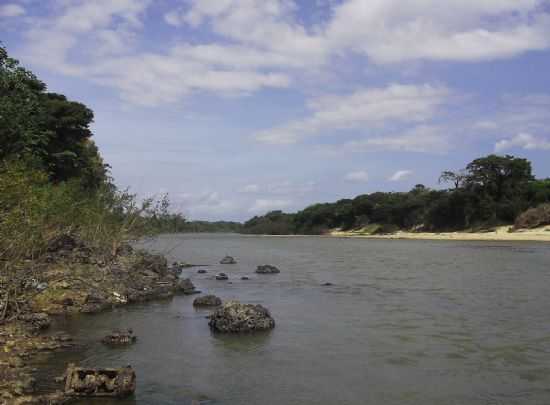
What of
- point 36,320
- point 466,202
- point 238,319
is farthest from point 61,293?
point 466,202

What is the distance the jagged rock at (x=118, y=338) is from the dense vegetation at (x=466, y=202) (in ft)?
259

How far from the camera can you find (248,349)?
14.4m

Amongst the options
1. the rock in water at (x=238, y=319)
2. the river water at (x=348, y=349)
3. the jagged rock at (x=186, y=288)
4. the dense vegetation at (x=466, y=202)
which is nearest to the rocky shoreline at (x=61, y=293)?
the jagged rock at (x=186, y=288)

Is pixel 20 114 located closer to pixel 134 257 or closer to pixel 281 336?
pixel 134 257

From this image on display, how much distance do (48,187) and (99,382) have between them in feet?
51.1

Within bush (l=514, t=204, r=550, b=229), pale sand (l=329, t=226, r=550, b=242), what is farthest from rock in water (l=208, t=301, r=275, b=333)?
bush (l=514, t=204, r=550, b=229)

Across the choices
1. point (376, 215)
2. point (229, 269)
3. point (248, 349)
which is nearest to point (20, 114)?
point (248, 349)

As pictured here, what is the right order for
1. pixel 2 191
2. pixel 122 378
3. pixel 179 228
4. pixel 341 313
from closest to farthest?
pixel 122 378 < pixel 2 191 < pixel 341 313 < pixel 179 228

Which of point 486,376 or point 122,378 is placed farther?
point 486,376

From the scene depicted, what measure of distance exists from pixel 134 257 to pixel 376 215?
94.2 metres

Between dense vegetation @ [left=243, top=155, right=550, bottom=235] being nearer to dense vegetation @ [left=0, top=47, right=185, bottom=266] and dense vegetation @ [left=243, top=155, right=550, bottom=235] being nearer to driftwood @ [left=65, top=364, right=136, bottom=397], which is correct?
dense vegetation @ [left=0, top=47, right=185, bottom=266]

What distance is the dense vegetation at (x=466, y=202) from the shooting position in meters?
85.5

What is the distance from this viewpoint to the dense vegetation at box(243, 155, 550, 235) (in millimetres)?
85500

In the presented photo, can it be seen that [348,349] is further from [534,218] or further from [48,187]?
[534,218]
